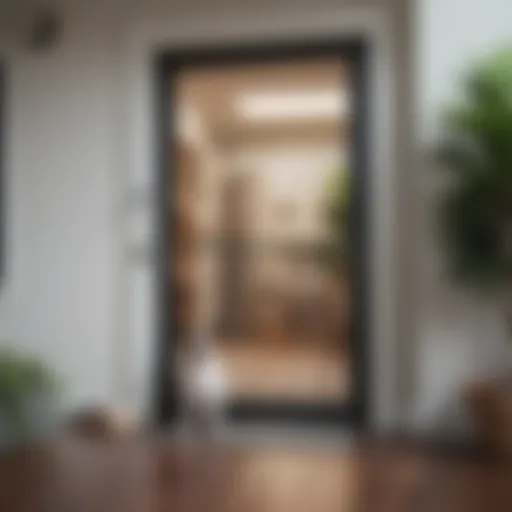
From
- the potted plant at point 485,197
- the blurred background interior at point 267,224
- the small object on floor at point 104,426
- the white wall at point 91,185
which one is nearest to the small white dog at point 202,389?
the blurred background interior at point 267,224

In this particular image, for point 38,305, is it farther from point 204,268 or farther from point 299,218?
point 299,218

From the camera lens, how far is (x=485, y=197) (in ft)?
8.14

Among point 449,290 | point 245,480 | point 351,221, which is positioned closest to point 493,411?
point 449,290

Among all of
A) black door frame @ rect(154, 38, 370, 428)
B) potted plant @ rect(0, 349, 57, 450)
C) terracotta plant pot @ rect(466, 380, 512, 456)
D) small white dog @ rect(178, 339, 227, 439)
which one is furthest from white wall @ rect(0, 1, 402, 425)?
terracotta plant pot @ rect(466, 380, 512, 456)

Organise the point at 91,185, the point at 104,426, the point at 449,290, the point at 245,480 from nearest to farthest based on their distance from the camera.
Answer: the point at 245,480 < the point at 449,290 < the point at 104,426 < the point at 91,185

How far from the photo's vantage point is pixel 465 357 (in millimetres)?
2695

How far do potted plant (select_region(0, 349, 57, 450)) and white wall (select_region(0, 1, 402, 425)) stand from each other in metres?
0.35

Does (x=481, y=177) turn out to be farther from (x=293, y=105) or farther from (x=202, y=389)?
(x=202, y=389)

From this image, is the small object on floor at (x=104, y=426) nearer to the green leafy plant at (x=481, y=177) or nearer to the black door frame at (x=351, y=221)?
the black door frame at (x=351, y=221)

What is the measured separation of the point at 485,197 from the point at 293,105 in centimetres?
101

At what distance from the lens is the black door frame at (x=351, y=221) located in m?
3.08

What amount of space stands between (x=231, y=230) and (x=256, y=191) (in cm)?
20

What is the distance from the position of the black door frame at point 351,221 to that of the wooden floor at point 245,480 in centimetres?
43

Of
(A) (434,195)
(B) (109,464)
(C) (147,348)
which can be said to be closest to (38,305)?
(C) (147,348)
